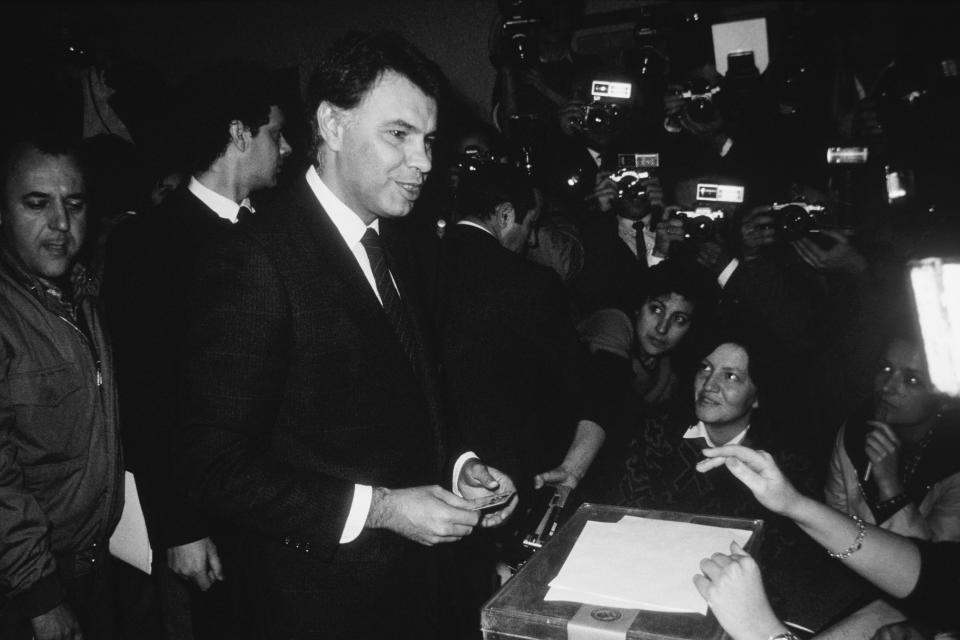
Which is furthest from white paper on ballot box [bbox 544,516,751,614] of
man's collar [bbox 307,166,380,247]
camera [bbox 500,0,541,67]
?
camera [bbox 500,0,541,67]

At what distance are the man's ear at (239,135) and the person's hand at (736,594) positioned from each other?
6.74ft

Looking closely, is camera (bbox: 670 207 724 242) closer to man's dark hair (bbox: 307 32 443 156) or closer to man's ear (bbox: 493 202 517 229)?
man's ear (bbox: 493 202 517 229)

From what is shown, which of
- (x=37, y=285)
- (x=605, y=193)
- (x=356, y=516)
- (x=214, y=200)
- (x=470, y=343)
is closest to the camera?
(x=356, y=516)

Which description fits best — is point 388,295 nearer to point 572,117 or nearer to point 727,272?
point 727,272

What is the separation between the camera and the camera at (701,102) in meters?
3.63

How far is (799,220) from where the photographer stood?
3287 mm

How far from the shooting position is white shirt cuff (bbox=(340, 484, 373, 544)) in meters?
1.16

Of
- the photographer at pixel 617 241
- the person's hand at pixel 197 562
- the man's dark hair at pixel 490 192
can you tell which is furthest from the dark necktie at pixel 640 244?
the person's hand at pixel 197 562

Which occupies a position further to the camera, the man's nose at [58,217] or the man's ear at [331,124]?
the man's nose at [58,217]

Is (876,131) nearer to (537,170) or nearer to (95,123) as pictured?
(537,170)

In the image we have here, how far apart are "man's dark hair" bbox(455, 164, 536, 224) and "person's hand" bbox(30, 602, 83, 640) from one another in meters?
1.72

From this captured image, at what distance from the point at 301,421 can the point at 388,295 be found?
323mm

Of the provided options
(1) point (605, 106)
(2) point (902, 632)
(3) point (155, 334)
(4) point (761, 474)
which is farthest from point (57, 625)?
(1) point (605, 106)

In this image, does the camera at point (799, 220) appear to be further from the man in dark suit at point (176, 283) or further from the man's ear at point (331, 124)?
the man's ear at point (331, 124)
